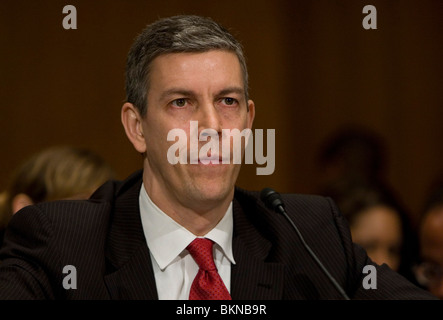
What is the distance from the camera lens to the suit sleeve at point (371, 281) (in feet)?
5.72

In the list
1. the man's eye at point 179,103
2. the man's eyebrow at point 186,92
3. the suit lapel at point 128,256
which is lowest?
the suit lapel at point 128,256

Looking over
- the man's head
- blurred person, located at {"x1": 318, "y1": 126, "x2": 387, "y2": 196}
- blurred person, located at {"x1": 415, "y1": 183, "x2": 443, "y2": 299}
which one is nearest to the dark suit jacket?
the man's head

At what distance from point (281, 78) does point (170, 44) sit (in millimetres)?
2260

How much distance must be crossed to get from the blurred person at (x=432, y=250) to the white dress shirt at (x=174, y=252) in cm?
113

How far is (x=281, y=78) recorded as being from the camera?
3893 mm

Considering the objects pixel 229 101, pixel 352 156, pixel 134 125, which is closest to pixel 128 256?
pixel 134 125

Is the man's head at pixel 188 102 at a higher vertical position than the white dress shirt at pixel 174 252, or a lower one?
higher

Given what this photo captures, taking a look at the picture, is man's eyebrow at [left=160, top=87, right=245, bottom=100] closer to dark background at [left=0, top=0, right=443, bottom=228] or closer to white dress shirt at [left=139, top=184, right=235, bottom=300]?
white dress shirt at [left=139, top=184, right=235, bottom=300]

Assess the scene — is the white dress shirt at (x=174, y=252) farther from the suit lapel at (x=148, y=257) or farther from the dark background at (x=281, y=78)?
the dark background at (x=281, y=78)

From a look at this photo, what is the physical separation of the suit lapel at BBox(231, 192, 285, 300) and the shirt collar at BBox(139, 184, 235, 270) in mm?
32

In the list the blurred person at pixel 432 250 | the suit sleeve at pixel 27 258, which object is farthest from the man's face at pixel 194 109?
the blurred person at pixel 432 250

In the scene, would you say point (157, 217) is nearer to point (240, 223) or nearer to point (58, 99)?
point (240, 223)

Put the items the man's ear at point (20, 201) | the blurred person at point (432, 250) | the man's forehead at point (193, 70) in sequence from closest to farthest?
the man's forehead at point (193, 70) → the man's ear at point (20, 201) → the blurred person at point (432, 250)
